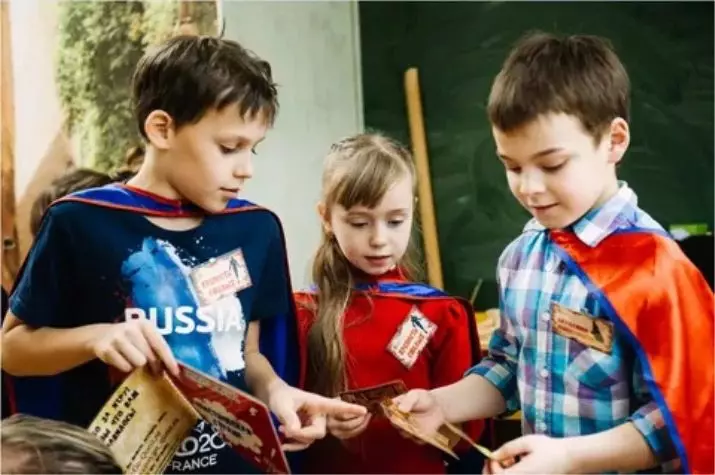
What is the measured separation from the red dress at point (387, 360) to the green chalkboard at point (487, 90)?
5cm

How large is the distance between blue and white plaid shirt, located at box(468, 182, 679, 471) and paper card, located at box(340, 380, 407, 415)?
101 mm

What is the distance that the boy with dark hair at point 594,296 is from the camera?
64cm

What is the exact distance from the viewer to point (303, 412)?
76cm

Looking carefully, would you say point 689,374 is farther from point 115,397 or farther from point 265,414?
point 115,397

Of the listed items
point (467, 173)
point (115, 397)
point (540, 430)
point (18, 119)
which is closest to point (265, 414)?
point (115, 397)

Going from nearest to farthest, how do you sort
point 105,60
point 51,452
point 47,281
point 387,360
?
1. point 51,452
2. point 47,281
3. point 387,360
4. point 105,60

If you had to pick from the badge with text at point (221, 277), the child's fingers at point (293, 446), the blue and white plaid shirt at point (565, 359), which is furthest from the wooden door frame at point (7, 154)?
the blue and white plaid shirt at point (565, 359)

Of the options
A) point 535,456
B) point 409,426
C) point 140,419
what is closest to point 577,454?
point 535,456

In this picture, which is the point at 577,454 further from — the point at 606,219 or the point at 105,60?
the point at 105,60

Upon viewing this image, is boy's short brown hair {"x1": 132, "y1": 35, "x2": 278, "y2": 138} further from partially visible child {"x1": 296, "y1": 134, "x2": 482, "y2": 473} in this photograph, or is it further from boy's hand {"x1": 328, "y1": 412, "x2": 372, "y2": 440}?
boy's hand {"x1": 328, "y1": 412, "x2": 372, "y2": 440}

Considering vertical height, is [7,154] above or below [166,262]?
above

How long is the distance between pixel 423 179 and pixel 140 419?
386 mm

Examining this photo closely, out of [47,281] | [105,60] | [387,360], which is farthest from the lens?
[105,60]

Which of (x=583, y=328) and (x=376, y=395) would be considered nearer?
(x=583, y=328)
